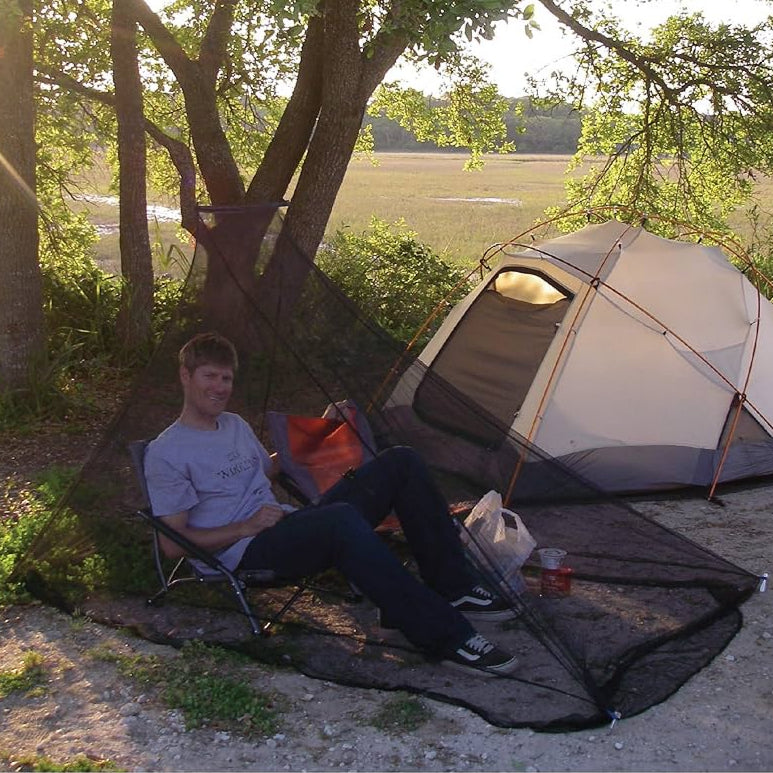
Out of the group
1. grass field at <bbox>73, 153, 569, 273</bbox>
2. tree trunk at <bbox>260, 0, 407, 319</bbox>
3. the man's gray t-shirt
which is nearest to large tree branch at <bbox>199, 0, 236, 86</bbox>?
tree trunk at <bbox>260, 0, 407, 319</bbox>

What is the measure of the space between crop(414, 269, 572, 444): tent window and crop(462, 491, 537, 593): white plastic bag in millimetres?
1623

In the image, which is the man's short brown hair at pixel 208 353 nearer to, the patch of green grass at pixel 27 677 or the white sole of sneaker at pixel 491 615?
the patch of green grass at pixel 27 677

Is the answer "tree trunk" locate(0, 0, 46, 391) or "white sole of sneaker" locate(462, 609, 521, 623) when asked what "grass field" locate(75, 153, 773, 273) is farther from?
"white sole of sneaker" locate(462, 609, 521, 623)

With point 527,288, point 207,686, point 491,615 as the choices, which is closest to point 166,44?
point 527,288

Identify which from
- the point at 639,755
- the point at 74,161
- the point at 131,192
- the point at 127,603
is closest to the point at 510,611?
the point at 639,755

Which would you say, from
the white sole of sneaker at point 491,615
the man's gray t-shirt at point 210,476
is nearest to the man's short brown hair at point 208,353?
the man's gray t-shirt at point 210,476

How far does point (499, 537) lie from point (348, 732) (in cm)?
118

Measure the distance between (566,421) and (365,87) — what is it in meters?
3.14

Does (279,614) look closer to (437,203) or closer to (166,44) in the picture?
(166,44)

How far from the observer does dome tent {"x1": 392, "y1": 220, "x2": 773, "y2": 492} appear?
5.96 metres

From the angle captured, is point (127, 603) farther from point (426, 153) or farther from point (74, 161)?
point (426, 153)

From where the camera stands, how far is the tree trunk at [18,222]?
21.7 ft

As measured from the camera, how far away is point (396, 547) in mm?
4609

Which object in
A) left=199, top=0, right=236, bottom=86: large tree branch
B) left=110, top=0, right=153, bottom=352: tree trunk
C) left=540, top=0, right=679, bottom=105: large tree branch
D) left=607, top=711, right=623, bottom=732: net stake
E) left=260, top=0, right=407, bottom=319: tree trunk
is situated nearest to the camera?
left=607, top=711, right=623, bottom=732: net stake
